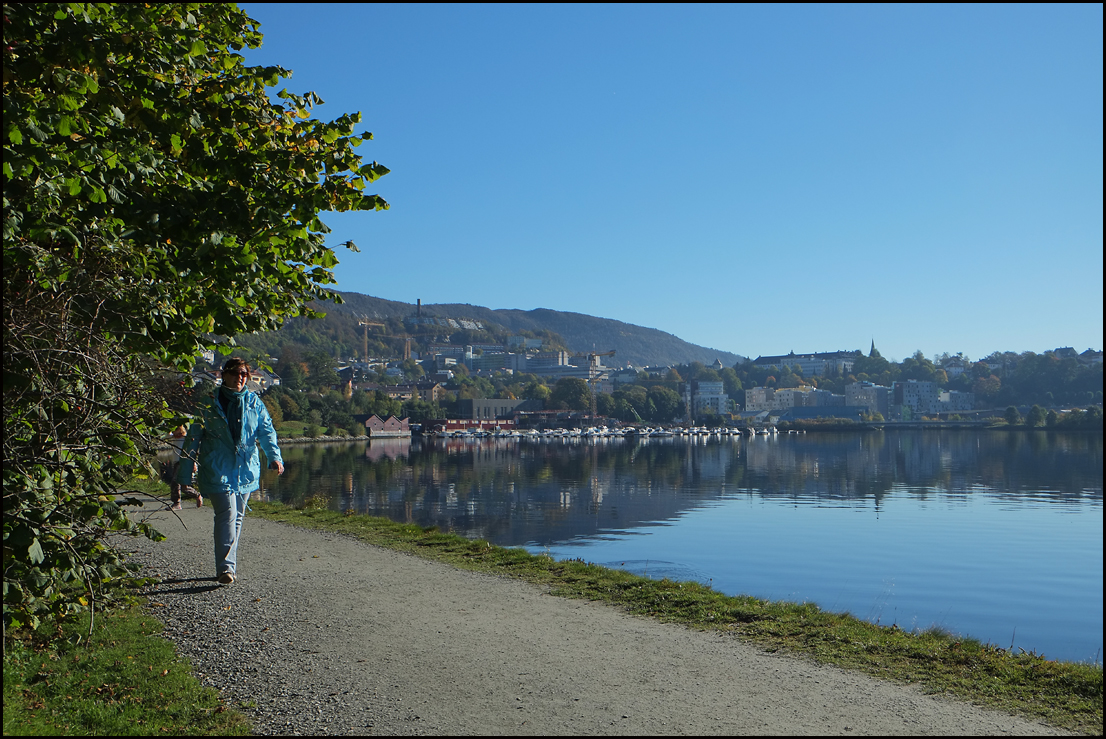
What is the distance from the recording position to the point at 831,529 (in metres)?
22.6

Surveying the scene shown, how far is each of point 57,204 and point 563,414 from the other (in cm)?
16804

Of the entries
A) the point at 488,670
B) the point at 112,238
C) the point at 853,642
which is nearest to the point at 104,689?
the point at 488,670

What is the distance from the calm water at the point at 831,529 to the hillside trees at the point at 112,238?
26.5 ft

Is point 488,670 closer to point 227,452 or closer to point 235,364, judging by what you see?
point 227,452

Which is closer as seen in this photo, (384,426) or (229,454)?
(229,454)

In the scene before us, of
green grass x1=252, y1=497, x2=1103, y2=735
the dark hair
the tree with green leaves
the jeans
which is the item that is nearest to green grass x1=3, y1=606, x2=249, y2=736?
the jeans

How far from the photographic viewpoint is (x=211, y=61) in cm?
754

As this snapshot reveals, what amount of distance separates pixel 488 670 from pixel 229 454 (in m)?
3.68

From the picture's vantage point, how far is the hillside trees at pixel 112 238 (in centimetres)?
506

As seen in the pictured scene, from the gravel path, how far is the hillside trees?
132 centimetres

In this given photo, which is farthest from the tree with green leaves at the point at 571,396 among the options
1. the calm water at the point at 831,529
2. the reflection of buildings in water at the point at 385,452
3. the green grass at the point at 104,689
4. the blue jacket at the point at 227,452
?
the green grass at the point at 104,689

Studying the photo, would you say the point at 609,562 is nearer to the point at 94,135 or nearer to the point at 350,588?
the point at 350,588

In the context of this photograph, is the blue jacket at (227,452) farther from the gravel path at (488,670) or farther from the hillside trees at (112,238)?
the hillside trees at (112,238)

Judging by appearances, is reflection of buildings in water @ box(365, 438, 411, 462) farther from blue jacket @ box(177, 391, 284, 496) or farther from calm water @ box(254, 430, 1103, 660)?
blue jacket @ box(177, 391, 284, 496)
